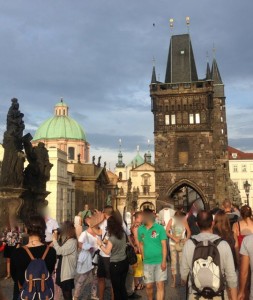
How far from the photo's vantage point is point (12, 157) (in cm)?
972

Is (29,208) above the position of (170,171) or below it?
below

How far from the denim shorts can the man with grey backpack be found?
211cm

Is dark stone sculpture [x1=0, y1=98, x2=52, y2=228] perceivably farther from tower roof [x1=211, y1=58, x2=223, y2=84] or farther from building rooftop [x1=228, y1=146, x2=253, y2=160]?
building rooftop [x1=228, y1=146, x2=253, y2=160]

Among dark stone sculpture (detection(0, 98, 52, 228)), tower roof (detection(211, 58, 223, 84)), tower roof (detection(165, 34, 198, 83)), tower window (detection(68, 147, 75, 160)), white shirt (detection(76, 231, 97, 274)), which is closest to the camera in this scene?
white shirt (detection(76, 231, 97, 274))

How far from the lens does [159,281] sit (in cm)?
631

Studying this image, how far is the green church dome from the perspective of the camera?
3125 inches

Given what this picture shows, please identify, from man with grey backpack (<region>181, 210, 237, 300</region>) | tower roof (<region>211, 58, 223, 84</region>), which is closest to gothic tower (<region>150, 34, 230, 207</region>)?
tower roof (<region>211, 58, 223, 84</region>)

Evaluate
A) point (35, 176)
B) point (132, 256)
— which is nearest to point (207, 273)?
point (132, 256)

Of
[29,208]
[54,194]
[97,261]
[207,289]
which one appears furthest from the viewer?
[54,194]

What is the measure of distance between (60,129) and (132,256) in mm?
74674

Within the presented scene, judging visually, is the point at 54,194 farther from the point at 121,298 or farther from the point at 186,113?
the point at 121,298

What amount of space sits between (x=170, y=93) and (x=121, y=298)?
43.0 meters

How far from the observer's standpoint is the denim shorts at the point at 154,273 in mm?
6305

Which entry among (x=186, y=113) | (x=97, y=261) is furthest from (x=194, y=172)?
(x=97, y=261)
